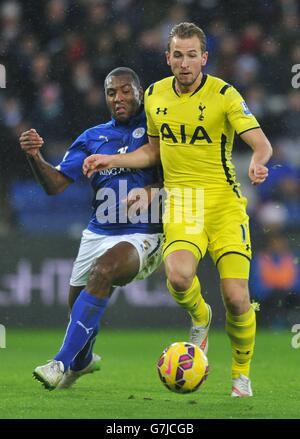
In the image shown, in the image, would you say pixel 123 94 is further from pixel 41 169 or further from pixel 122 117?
pixel 41 169

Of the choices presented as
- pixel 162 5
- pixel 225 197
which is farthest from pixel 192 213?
pixel 162 5

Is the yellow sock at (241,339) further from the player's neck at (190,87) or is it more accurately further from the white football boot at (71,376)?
the player's neck at (190,87)

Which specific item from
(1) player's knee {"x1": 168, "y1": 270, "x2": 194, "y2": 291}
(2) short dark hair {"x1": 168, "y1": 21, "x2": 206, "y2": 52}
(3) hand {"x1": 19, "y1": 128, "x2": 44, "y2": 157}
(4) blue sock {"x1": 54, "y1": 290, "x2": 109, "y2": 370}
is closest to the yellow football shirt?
(2) short dark hair {"x1": 168, "y1": 21, "x2": 206, "y2": 52}

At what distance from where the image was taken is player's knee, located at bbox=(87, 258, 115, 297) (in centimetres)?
648

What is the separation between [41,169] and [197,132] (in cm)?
118

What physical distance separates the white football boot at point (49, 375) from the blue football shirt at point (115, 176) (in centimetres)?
119

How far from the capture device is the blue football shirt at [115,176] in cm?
707

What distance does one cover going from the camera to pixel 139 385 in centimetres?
720

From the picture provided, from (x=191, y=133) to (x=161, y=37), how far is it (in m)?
6.55

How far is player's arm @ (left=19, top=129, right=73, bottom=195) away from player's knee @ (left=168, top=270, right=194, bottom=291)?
1.25m

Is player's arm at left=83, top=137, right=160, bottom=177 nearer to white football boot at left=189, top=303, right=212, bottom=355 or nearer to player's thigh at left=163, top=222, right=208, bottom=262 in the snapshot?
player's thigh at left=163, top=222, right=208, bottom=262

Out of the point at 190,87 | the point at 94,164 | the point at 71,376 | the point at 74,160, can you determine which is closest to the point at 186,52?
the point at 190,87

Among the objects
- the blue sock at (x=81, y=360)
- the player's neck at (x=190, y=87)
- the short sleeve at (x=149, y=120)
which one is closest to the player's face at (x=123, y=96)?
the short sleeve at (x=149, y=120)
